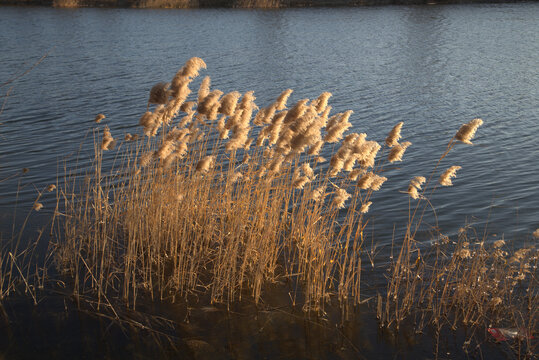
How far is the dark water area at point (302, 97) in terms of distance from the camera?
15.8 feet

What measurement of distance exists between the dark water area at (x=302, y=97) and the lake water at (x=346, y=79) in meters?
0.05

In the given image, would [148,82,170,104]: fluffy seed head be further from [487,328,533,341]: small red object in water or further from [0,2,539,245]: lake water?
[487,328,533,341]: small red object in water

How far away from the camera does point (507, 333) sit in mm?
4648

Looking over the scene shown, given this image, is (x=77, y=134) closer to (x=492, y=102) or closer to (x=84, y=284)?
(x=84, y=284)

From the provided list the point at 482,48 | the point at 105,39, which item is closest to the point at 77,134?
→ the point at 105,39

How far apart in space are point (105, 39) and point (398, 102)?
13.8 m

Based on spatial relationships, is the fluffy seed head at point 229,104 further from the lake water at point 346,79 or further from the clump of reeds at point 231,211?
the lake water at point 346,79

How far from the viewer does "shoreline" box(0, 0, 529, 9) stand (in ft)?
115

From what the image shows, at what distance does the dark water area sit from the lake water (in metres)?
0.05

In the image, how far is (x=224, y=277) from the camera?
520cm

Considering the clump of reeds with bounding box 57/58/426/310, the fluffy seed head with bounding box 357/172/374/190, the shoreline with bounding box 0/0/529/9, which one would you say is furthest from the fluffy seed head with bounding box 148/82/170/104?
the shoreline with bounding box 0/0/529/9

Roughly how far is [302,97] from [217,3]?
79.4ft

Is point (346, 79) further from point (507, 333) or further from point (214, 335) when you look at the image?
point (214, 335)

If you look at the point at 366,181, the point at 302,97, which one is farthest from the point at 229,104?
the point at 302,97
